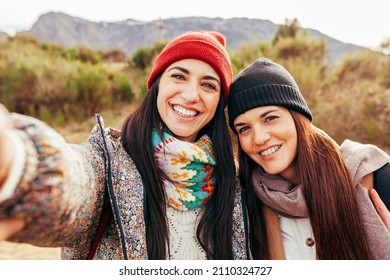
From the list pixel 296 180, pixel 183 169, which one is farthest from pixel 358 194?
pixel 183 169

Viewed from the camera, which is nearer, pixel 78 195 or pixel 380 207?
pixel 78 195

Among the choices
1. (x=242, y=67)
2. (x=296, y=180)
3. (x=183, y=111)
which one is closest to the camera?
(x=183, y=111)

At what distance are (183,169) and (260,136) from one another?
13.1 inches

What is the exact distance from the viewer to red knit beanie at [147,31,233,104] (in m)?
1.46

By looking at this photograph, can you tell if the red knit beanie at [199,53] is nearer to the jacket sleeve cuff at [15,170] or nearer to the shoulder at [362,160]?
the shoulder at [362,160]

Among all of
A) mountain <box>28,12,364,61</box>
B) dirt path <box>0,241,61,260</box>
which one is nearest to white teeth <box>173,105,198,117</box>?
dirt path <box>0,241,61,260</box>

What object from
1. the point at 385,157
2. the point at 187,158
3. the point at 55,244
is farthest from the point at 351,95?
the point at 55,244

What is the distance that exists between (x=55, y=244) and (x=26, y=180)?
30 cm

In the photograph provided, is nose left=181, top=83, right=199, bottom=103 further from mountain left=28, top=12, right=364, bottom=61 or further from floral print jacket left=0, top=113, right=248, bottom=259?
mountain left=28, top=12, right=364, bottom=61

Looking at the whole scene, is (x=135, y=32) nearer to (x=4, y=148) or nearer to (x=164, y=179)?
(x=164, y=179)

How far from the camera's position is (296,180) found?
1.53 meters

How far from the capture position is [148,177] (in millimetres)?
1292

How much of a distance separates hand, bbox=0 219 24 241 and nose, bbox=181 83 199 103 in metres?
0.81

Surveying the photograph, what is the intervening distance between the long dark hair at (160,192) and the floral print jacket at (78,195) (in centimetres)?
4
